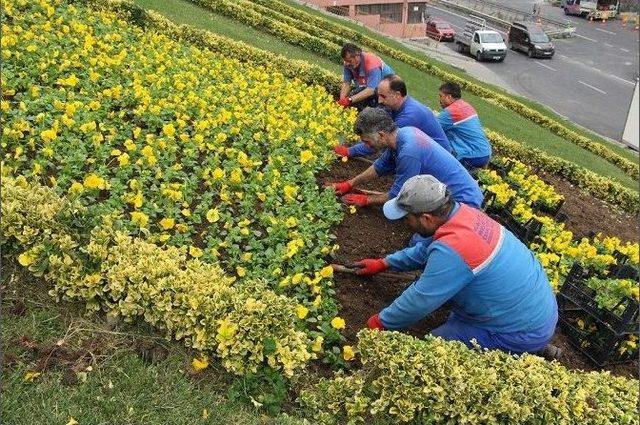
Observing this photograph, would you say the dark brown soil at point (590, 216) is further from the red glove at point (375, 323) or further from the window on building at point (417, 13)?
the window on building at point (417, 13)

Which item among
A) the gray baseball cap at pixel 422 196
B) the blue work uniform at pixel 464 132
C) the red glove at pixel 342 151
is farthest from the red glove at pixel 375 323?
the blue work uniform at pixel 464 132

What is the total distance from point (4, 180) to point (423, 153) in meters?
3.37

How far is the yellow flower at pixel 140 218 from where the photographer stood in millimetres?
4359

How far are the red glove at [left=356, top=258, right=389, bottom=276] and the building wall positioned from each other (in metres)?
32.3

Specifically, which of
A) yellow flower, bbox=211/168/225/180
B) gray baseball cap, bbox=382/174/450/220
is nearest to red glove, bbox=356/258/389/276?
gray baseball cap, bbox=382/174/450/220

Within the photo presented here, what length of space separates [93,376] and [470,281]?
7.87ft

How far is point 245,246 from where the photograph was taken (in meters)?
4.69

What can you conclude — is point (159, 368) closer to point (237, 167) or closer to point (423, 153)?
point (237, 167)

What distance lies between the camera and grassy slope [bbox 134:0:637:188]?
1367 centimetres

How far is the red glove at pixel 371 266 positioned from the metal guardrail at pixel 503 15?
132ft

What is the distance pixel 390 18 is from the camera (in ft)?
124

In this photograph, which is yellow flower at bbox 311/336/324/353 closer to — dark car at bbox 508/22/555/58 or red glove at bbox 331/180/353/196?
red glove at bbox 331/180/353/196

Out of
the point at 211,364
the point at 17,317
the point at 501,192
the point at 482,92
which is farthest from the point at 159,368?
the point at 482,92

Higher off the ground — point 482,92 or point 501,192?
point 501,192
